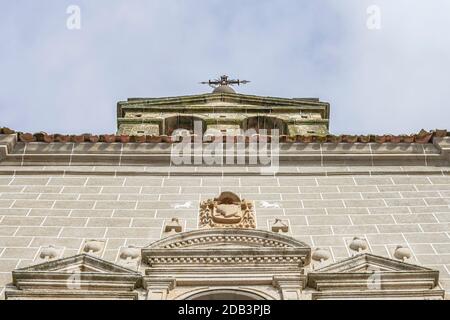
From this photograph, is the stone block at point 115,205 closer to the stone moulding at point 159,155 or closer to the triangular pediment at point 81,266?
the stone moulding at point 159,155

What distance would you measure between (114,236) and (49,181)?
2.48m

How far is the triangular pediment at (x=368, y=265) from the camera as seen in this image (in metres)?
10.9

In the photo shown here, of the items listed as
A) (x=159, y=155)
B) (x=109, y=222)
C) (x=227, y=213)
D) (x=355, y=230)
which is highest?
(x=159, y=155)

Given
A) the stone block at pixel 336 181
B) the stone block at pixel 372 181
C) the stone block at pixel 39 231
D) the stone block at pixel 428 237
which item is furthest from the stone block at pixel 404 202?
the stone block at pixel 39 231

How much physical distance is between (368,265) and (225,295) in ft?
6.37

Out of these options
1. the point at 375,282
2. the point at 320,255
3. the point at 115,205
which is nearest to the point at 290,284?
the point at 320,255

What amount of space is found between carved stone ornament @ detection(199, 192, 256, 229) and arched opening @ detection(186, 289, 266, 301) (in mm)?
1851

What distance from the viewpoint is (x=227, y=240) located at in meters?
11.9

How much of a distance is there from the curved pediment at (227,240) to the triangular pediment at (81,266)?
0.77m

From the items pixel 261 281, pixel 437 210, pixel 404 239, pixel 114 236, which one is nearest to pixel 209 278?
pixel 261 281

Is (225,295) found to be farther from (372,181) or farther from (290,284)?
(372,181)

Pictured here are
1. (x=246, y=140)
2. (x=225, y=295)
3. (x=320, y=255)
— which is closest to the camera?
(x=225, y=295)

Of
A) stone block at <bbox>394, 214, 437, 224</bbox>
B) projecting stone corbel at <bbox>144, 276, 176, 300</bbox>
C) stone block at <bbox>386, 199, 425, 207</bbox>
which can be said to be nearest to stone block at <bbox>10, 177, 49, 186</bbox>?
projecting stone corbel at <bbox>144, 276, 176, 300</bbox>

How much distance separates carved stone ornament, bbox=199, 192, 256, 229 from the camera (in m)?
12.5
